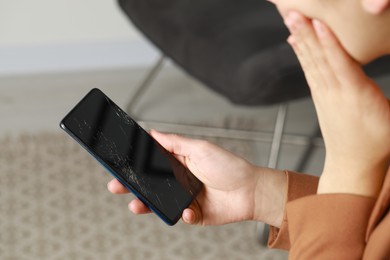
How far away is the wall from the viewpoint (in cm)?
224

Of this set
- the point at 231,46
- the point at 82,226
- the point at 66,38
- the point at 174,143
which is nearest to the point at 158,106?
the point at 66,38

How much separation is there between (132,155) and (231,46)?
0.57 meters

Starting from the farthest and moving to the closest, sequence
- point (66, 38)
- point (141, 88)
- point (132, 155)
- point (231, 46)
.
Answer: point (66, 38), point (141, 88), point (231, 46), point (132, 155)

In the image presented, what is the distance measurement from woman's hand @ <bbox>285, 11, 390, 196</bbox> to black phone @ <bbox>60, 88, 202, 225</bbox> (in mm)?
Answer: 213

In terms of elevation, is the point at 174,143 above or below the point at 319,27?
below

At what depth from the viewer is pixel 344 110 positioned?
833mm

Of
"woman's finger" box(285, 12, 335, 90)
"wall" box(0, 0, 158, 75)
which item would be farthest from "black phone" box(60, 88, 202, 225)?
"wall" box(0, 0, 158, 75)

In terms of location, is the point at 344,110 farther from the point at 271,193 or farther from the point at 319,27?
the point at 271,193

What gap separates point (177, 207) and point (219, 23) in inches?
26.5

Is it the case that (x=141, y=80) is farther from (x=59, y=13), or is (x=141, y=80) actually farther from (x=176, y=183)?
(x=176, y=183)

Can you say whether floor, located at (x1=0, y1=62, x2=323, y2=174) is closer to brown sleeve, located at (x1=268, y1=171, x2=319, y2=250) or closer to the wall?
the wall

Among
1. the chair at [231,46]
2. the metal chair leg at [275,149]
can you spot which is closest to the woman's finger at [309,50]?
the chair at [231,46]

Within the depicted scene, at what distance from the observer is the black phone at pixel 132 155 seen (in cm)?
92

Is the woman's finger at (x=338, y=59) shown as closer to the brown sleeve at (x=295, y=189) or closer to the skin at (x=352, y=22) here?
the skin at (x=352, y=22)
